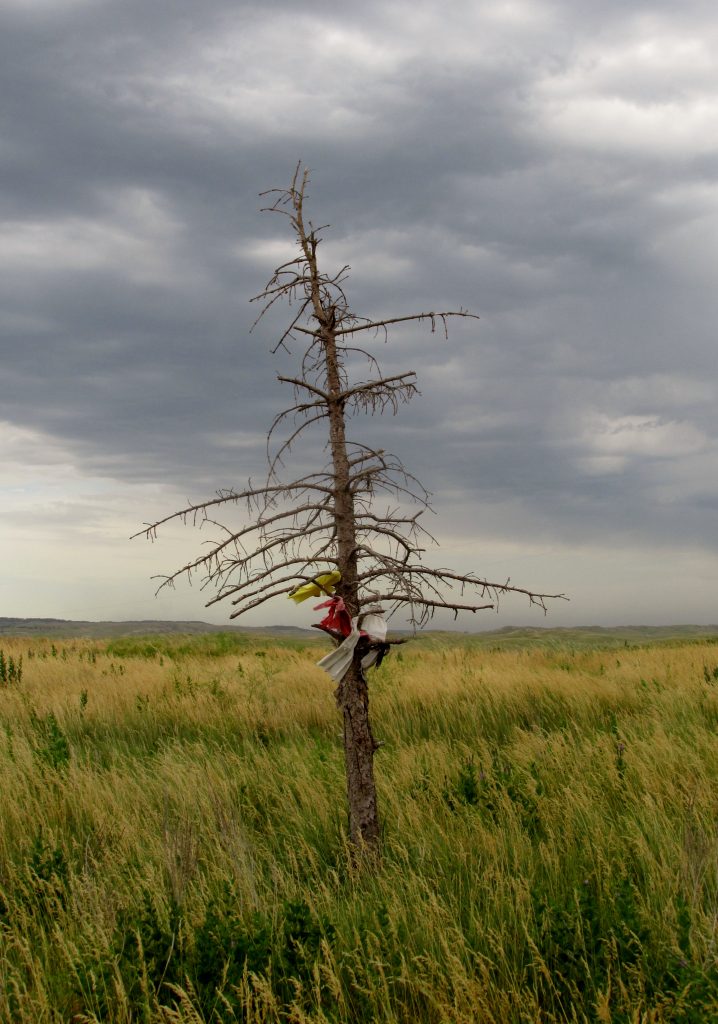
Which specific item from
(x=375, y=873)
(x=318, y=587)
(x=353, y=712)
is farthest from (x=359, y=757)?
(x=318, y=587)

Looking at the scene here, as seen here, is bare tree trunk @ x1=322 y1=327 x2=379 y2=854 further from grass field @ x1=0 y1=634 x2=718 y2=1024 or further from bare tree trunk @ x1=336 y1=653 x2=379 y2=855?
grass field @ x1=0 y1=634 x2=718 y2=1024

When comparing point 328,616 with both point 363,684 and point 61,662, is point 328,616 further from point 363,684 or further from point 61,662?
point 61,662

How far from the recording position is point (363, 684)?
14.3 feet

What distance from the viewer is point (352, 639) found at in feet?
13.7

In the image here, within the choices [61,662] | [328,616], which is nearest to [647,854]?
[328,616]

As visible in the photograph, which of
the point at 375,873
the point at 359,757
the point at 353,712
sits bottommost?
the point at 375,873

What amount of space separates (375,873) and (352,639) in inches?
51.9

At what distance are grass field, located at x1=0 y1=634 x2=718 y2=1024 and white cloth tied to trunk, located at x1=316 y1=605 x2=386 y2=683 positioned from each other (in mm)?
1081

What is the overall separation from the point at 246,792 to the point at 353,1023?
9.85 feet

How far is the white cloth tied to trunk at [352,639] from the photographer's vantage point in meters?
4.18

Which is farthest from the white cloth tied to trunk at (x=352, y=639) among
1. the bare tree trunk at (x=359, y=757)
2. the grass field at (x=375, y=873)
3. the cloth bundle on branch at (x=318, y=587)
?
the grass field at (x=375, y=873)

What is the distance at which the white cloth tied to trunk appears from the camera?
4.18 metres

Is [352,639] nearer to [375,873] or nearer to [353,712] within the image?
[353,712]

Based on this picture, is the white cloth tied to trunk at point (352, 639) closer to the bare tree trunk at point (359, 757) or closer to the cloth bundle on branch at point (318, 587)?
the bare tree trunk at point (359, 757)
